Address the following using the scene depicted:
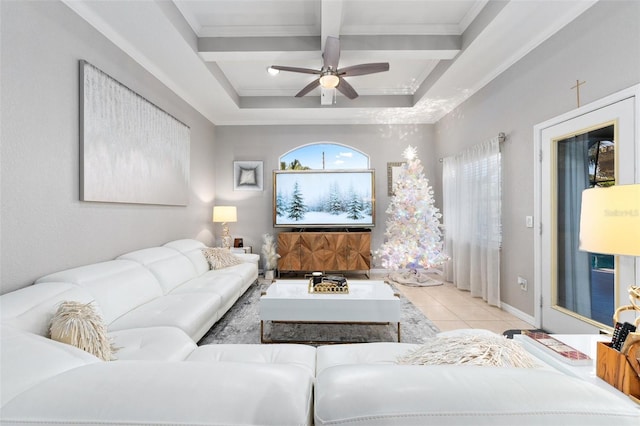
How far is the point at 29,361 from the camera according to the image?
2.26ft

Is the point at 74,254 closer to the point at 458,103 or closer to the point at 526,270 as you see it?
the point at 526,270

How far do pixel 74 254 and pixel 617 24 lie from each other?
4.35 metres

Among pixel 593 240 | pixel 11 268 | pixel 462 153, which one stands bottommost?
pixel 11 268

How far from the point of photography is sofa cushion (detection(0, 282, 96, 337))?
4.38ft

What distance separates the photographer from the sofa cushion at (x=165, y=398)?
53cm

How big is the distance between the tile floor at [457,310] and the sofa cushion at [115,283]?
108 inches

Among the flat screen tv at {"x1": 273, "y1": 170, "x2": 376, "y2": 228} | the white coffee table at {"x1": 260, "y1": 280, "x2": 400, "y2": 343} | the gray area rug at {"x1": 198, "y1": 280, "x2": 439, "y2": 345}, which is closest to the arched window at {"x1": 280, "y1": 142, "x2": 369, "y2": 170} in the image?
the flat screen tv at {"x1": 273, "y1": 170, "x2": 376, "y2": 228}

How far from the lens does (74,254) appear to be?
209 centimetres

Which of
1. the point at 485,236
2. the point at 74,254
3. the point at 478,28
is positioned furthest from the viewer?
the point at 485,236

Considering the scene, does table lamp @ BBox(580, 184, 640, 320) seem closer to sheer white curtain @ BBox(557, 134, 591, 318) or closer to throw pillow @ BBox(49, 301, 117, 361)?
sheer white curtain @ BBox(557, 134, 591, 318)

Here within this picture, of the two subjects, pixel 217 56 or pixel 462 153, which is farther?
pixel 462 153

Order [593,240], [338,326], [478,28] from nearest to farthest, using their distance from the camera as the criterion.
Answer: [593,240] < [478,28] < [338,326]

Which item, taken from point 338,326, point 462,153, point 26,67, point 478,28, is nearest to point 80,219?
point 26,67

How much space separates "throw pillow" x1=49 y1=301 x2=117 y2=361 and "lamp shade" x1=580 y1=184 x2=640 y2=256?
233 cm
